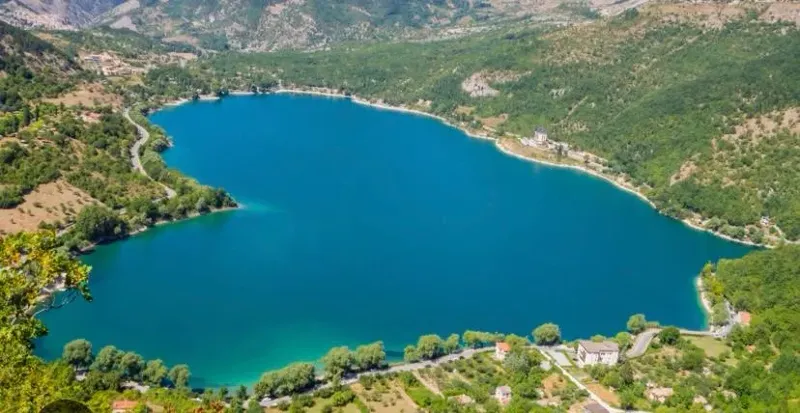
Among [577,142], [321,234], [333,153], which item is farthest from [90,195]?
[577,142]

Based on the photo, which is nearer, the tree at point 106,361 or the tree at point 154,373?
the tree at point 154,373

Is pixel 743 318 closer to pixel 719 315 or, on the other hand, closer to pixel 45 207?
pixel 719 315

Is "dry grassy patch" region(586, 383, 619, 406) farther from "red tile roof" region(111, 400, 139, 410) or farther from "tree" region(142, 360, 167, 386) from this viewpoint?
"red tile roof" region(111, 400, 139, 410)

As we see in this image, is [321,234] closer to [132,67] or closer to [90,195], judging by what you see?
[90,195]

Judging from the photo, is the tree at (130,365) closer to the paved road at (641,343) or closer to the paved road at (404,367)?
the paved road at (404,367)

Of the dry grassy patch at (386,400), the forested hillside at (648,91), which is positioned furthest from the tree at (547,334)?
the forested hillside at (648,91)

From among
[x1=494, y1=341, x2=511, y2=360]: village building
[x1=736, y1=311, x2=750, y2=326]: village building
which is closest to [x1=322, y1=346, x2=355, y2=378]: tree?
[x1=494, y1=341, x2=511, y2=360]: village building

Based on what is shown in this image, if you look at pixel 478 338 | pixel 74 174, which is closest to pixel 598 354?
pixel 478 338
